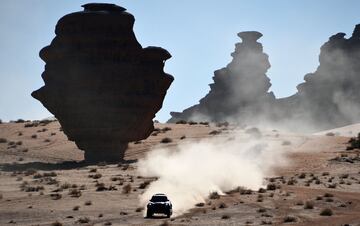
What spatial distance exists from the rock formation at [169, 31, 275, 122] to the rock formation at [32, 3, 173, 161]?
86.2 metres

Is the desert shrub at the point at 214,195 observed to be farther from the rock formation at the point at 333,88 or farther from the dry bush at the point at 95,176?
the rock formation at the point at 333,88

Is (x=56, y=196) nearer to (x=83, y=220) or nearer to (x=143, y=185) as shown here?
(x=143, y=185)

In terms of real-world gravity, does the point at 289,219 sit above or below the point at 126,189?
below

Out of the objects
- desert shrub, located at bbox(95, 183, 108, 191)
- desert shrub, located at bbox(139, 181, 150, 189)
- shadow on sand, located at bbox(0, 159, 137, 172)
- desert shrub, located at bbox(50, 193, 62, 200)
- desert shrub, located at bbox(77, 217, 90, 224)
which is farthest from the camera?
shadow on sand, located at bbox(0, 159, 137, 172)

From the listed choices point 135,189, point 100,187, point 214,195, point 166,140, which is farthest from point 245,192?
point 166,140

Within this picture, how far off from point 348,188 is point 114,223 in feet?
82.0

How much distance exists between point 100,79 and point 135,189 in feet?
59.3

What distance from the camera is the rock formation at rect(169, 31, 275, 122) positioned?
143500mm

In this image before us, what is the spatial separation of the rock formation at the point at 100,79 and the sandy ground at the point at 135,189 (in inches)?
129

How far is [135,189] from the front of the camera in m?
40.5

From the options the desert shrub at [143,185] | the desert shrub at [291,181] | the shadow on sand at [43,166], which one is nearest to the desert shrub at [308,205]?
the desert shrub at [143,185]

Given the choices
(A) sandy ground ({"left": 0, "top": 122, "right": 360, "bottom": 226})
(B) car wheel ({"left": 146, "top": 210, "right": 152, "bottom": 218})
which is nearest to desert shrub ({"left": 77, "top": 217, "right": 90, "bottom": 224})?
(A) sandy ground ({"left": 0, "top": 122, "right": 360, "bottom": 226})

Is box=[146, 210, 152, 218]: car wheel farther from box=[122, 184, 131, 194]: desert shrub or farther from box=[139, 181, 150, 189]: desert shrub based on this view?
box=[139, 181, 150, 189]: desert shrub

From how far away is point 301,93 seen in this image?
13825 centimetres
